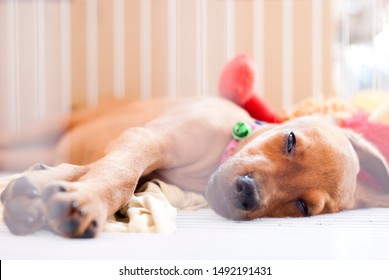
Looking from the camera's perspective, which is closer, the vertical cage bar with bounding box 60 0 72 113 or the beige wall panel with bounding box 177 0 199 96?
the vertical cage bar with bounding box 60 0 72 113

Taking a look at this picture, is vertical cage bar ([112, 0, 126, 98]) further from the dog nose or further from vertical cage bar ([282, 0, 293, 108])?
the dog nose

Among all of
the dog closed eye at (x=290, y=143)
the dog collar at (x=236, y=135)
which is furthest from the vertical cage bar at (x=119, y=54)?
the dog closed eye at (x=290, y=143)

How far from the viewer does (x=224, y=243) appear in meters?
1.08

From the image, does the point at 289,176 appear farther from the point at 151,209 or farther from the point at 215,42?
the point at 215,42

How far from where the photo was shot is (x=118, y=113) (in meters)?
2.23

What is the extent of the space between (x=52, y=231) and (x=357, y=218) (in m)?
0.72

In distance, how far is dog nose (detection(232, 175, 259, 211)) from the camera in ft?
4.27

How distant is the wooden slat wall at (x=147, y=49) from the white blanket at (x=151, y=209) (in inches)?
23.9

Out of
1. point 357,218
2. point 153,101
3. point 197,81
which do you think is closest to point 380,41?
point 197,81

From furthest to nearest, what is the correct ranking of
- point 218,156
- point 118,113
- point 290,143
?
point 118,113, point 218,156, point 290,143

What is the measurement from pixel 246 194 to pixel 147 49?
3.37 ft

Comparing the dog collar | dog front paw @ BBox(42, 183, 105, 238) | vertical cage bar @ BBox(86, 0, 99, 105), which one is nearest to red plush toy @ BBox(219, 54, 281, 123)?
the dog collar

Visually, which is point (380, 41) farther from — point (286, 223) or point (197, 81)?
point (286, 223)

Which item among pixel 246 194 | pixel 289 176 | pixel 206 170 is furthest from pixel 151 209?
pixel 206 170
